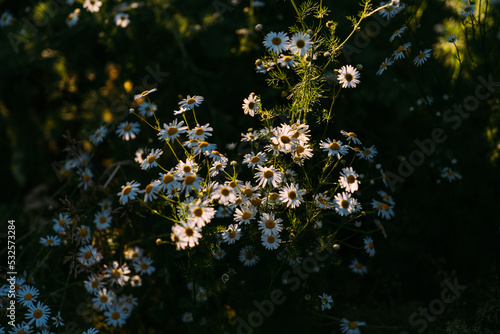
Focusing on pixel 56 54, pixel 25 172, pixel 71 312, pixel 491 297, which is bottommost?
pixel 25 172

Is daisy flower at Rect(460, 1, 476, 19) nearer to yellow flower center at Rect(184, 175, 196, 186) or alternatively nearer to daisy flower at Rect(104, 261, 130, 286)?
yellow flower center at Rect(184, 175, 196, 186)

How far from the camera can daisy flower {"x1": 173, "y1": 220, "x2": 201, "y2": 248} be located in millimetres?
1365

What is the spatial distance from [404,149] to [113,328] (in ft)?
6.96

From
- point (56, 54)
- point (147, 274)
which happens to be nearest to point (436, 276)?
point (147, 274)

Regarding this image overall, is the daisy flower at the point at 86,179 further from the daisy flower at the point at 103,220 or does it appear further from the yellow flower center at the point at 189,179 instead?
the yellow flower center at the point at 189,179

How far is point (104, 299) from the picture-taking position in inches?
76.5

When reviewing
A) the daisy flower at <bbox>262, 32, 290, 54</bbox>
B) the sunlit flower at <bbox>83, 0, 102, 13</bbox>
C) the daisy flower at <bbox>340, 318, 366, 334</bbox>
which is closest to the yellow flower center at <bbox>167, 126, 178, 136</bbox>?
the daisy flower at <bbox>262, 32, 290, 54</bbox>

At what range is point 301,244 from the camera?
5.71 feet

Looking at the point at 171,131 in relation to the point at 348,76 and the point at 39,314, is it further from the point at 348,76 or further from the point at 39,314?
the point at 39,314

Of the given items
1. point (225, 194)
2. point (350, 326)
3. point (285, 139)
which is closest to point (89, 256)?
point (225, 194)

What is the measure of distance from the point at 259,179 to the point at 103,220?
0.96 meters

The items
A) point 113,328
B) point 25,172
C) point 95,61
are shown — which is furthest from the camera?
point 25,172

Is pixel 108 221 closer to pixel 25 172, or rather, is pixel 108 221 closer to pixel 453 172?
pixel 453 172

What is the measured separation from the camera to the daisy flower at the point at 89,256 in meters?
1.97
